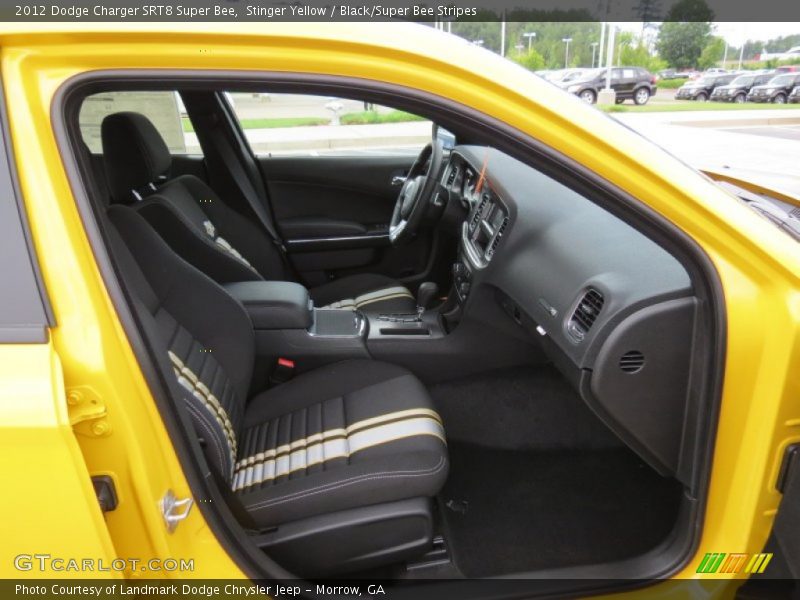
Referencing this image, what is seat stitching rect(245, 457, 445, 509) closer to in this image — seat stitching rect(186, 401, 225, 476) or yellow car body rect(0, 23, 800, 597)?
seat stitching rect(186, 401, 225, 476)

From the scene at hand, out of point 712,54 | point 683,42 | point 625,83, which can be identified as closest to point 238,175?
point 625,83

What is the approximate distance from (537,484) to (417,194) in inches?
54.7

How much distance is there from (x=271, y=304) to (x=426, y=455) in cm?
91

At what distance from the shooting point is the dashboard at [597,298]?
1.22 m

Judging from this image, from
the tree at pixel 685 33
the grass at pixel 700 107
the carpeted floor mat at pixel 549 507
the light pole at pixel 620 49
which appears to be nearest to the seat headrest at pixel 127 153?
the carpeted floor mat at pixel 549 507

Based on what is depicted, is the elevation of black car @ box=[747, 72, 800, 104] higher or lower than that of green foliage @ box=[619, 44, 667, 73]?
lower

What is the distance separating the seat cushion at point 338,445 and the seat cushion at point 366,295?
675 millimetres

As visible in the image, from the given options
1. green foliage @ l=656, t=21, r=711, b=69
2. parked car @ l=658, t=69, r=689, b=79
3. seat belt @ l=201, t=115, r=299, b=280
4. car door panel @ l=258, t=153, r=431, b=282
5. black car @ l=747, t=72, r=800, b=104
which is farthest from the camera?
parked car @ l=658, t=69, r=689, b=79

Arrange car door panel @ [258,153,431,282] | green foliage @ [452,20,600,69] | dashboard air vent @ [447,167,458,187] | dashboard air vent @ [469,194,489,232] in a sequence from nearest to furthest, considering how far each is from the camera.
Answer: dashboard air vent @ [469,194,489,232] < dashboard air vent @ [447,167,458,187] < car door panel @ [258,153,431,282] < green foliage @ [452,20,600,69]

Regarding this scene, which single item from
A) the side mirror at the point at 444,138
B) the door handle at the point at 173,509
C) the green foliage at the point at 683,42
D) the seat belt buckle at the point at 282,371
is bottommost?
the green foliage at the point at 683,42

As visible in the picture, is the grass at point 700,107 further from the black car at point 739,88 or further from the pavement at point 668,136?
the pavement at point 668,136

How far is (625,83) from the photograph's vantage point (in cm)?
1694

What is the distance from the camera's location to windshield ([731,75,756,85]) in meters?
18.4

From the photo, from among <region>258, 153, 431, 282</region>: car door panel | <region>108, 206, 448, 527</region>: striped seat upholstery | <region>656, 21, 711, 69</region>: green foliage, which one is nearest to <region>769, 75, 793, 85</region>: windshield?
<region>656, 21, 711, 69</region>: green foliage
